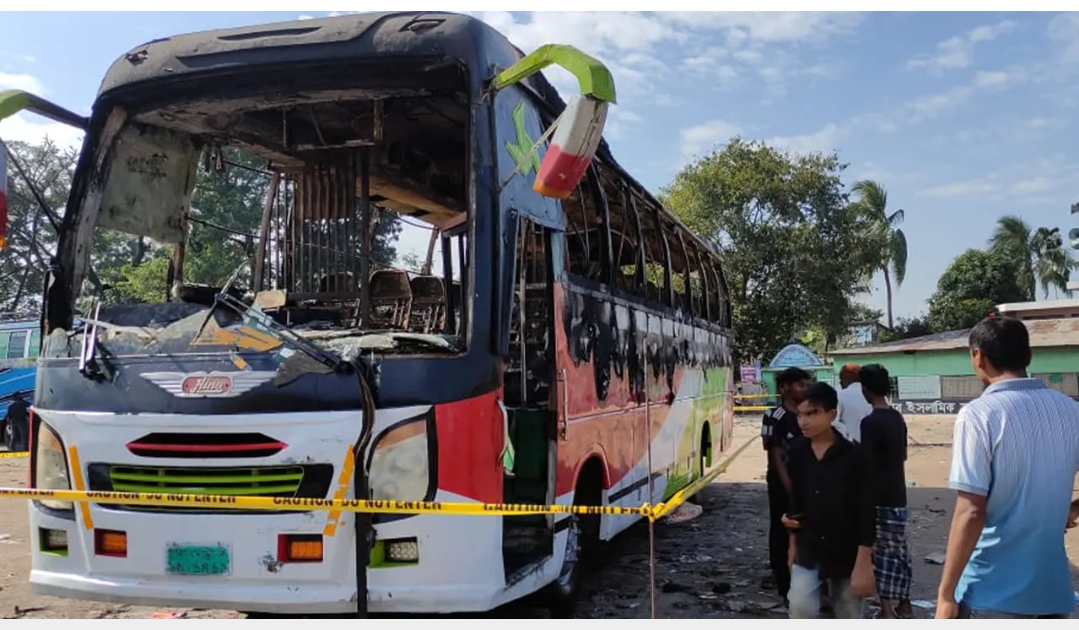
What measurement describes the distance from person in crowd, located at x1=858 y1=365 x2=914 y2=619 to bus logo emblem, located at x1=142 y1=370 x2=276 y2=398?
364 cm

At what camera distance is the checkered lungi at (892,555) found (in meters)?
5.65

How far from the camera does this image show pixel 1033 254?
153 ft

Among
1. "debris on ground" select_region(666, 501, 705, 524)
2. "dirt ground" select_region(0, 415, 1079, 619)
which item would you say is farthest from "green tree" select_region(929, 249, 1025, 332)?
"debris on ground" select_region(666, 501, 705, 524)

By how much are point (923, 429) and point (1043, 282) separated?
27.3 m

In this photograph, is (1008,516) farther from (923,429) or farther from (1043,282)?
(1043,282)

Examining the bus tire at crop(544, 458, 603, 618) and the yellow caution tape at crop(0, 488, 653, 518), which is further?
the bus tire at crop(544, 458, 603, 618)

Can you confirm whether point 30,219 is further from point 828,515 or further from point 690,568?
point 828,515

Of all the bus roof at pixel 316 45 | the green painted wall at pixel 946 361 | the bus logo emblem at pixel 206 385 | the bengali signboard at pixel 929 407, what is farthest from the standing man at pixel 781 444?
the green painted wall at pixel 946 361

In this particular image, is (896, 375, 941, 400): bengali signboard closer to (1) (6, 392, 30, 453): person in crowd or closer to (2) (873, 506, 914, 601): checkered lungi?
(1) (6, 392, 30, 453): person in crowd

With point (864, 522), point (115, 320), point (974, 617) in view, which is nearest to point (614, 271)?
point (864, 522)

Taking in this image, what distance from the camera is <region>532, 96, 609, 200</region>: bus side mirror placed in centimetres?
391

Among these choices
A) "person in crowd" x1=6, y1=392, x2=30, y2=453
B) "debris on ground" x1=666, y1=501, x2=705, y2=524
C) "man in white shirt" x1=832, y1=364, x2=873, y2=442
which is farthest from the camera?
"person in crowd" x1=6, y1=392, x2=30, y2=453

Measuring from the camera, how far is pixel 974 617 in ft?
10.6

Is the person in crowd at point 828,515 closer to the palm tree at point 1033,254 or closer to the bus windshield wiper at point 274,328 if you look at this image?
the bus windshield wiper at point 274,328
